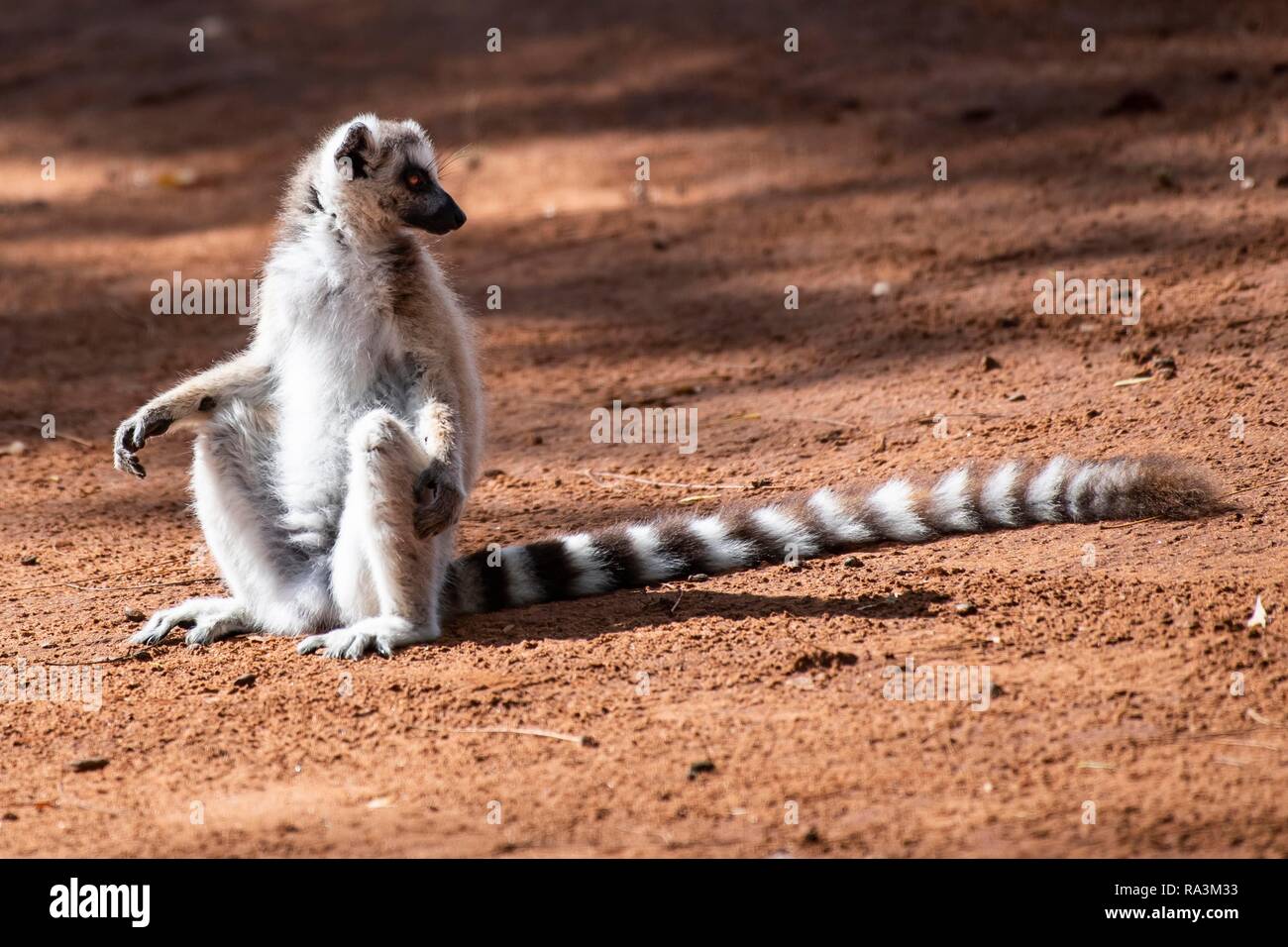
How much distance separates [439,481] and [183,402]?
51.0 inches

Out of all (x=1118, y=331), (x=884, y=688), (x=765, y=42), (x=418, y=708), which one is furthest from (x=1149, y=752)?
(x=765, y=42)

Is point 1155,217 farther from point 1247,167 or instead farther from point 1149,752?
point 1149,752

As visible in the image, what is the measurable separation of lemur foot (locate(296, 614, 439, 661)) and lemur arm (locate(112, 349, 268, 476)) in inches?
44.3

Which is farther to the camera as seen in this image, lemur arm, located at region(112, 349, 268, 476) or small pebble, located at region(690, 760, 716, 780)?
lemur arm, located at region(112, 349, 268, 476)

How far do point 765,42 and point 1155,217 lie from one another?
595cm

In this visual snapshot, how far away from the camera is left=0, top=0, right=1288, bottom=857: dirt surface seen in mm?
4391

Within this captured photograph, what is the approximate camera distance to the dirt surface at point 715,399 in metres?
4.39

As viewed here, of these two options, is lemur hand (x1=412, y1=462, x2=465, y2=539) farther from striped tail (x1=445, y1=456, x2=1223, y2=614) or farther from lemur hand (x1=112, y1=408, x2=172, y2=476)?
lemur hand (x1=112, y1=408, x2=172, y2=476)

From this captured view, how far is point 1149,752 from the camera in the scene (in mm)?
4328

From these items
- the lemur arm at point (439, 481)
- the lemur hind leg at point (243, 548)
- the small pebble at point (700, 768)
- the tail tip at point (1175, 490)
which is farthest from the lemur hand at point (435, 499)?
the tail tip at point (1175, 490)

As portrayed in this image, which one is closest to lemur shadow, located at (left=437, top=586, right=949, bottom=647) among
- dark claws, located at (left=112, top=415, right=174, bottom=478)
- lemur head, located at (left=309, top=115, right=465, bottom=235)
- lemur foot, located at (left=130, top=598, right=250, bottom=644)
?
lemur foot, located at (left=130, top=598, right=250, bottom=644)

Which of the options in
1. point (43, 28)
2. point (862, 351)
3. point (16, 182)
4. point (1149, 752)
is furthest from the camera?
point (43, 28)

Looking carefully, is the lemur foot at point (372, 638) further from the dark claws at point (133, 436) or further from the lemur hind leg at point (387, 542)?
the dark claws at point (133, 436)

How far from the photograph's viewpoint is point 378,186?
20.2 feet
